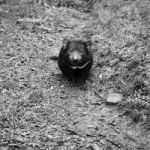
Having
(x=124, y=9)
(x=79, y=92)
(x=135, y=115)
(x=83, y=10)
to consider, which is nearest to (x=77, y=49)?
(x=79, y=92)

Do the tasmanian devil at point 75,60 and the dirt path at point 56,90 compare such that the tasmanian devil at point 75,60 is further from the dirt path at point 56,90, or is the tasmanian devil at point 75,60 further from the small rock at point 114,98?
the small rock at point 114,98

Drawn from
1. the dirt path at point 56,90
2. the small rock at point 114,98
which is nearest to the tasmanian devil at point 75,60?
the dirt path at point 56,90

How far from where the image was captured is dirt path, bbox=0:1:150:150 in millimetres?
4582

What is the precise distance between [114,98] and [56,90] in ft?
3.11

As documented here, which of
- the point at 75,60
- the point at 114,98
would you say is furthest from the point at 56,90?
the point at 114,98

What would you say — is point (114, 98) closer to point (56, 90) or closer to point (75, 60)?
point (75, 60)

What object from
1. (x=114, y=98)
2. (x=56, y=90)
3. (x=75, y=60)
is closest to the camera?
(x=114, y=98)

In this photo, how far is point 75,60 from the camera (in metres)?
5.49

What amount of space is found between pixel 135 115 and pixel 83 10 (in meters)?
4.72

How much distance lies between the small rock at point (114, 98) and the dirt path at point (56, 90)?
0.07 m

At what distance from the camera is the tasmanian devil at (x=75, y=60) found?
557 centimetres

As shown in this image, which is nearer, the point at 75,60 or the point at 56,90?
the point at 75,60

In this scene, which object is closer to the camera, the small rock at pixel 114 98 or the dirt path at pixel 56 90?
the dirt path at pixel 56 90

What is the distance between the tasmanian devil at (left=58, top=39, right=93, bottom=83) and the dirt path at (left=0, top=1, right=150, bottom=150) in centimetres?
19
